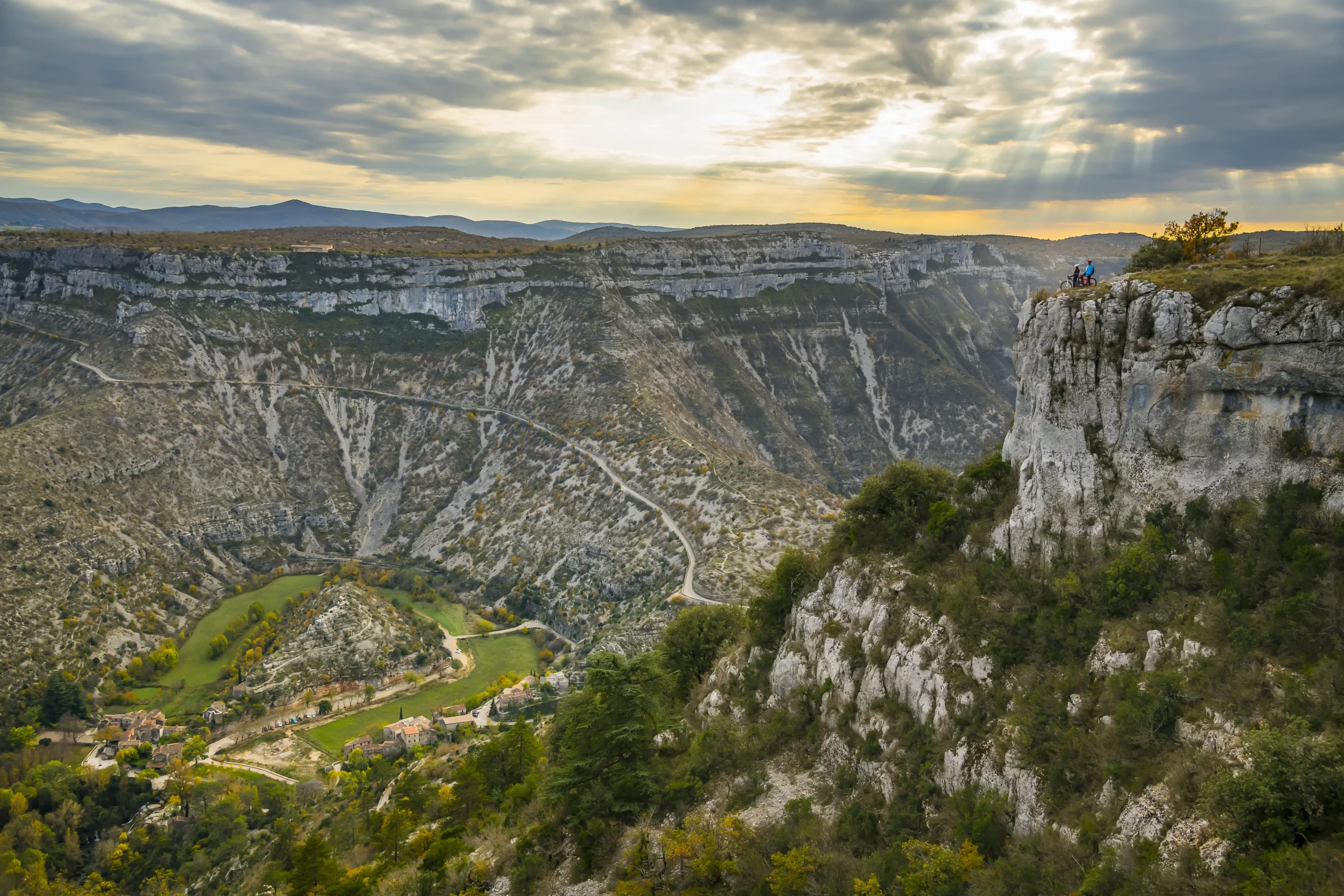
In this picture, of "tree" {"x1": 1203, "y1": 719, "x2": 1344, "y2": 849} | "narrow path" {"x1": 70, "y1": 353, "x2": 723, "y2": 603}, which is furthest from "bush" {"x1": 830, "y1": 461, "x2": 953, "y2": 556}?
"narrow path" {"x1": 70, "y1": 353, "x2": 723, "y2": 603}

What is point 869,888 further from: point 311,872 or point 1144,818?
point 311,872

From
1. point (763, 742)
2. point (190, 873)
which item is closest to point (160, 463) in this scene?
point (190, 873)

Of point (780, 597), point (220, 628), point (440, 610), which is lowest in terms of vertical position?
point (220, 628)

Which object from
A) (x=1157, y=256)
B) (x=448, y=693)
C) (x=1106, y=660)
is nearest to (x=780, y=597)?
(x=1106, y=660)

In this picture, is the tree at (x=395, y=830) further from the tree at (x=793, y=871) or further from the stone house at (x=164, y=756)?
the stone house at (x=164, y=756)

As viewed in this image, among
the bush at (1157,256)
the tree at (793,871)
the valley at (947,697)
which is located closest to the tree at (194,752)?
the valley at (947,697)

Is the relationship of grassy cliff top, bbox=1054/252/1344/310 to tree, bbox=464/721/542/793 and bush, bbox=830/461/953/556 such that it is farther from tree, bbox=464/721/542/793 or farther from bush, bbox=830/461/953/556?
tree, bbox=464/721/542/793
